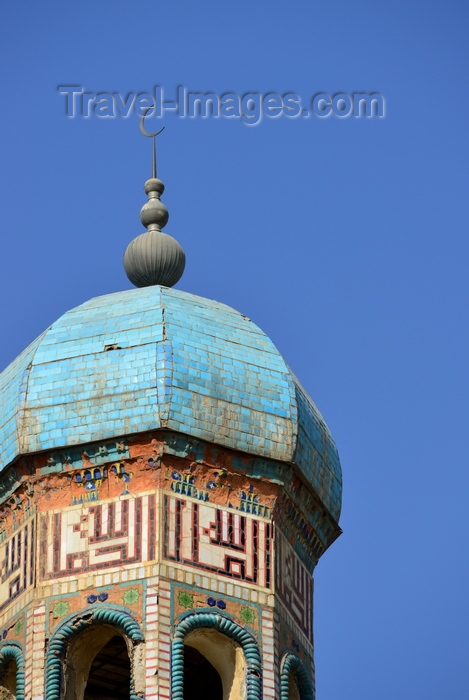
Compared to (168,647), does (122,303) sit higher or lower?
higher

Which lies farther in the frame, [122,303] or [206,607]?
[122,303]

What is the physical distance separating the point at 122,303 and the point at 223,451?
2.70m

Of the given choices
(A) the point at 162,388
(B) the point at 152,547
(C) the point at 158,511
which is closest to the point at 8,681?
(B) the point at 152,547

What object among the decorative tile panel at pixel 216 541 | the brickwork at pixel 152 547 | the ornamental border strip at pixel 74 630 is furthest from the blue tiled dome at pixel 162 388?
the ornamental border strip at pixel 74 630

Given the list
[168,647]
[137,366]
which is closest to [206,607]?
[168,647]

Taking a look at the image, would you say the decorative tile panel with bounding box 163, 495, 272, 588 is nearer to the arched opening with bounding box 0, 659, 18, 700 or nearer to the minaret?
the minaret

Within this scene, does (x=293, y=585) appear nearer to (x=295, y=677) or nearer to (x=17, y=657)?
(x=295, y=677)

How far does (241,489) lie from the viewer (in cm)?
3438

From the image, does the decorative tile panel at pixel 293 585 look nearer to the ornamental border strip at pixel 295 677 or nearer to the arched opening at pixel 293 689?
the ornamental border strip at pixel 295 677

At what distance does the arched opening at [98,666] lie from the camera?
33375 mm

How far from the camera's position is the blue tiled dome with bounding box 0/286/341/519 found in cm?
3428

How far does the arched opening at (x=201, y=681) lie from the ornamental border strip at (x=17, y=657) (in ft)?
7.85

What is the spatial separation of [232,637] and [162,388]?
2.99 m

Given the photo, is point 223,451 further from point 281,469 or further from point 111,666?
point 111,666
